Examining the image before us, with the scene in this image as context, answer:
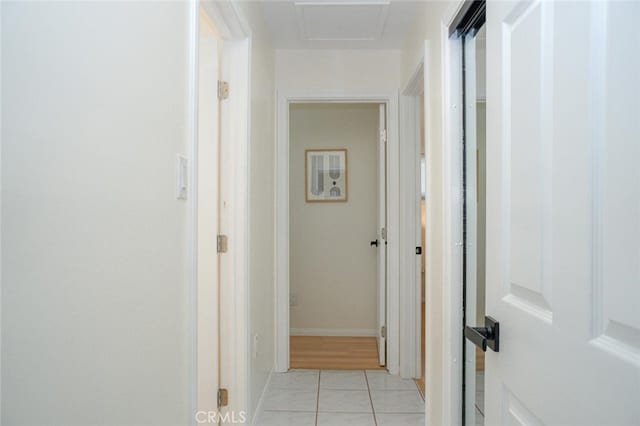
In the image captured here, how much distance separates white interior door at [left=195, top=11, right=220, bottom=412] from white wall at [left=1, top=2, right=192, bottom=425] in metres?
0.89

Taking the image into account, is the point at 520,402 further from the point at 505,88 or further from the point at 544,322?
the point at 505,88

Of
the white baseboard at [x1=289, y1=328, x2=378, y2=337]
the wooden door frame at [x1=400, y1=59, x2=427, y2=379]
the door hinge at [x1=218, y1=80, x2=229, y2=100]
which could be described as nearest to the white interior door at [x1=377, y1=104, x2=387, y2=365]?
the wooden door frame at [x1=400, y1=59, x2=427, y2=379]

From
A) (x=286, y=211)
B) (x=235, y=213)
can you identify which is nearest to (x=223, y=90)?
(x=235, y=213)

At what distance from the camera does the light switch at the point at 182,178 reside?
116 cm

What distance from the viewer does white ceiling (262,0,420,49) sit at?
2447mm

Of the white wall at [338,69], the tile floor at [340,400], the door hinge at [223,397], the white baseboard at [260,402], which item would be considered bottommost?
the tile floor at [340,400]

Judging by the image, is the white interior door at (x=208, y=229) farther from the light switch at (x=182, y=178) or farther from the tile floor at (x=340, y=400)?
the light switch at (x=182, y=178)

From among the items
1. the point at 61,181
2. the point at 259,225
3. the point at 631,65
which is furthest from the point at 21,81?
the point at 259,225

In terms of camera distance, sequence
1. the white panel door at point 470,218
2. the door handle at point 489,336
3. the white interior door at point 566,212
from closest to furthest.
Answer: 1. the white interior door at point 566,212
2. the door handle at point 489,336
3. the white panel door at point 470,218

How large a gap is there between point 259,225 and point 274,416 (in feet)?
3.87

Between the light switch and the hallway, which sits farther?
the light switch

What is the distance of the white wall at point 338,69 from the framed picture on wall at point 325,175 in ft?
3.46

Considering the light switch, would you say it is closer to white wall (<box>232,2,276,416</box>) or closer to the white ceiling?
white wall (<box>232,2,276,416</box>)

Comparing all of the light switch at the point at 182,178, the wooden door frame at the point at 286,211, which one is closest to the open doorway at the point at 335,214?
the wooden door frame at the point at 286,211
